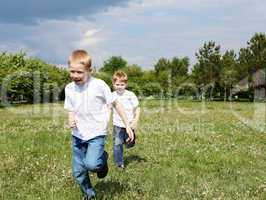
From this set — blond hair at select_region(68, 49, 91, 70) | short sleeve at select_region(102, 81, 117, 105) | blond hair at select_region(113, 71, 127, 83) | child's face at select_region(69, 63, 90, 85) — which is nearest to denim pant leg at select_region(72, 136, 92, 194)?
short sleeve at select_region(102, 81, 117, 105)

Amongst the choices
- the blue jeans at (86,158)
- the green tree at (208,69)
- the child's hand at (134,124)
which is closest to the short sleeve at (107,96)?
the blue jeans at (86,158)

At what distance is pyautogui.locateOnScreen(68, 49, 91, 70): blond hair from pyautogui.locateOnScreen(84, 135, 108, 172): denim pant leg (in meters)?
1.25

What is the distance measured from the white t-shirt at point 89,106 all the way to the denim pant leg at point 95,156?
0.47ft

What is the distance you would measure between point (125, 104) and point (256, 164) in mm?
3809

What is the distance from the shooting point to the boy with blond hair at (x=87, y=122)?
764cm

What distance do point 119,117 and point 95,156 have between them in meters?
4.33

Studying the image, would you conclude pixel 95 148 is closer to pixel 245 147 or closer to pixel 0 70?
pixel 245 147

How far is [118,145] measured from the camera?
11680 millimetres

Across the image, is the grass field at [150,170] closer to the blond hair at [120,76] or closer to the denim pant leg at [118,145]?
the denim pant leg at [118,145]

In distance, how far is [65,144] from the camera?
1475 cm

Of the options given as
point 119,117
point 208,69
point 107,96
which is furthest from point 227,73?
point 107,96

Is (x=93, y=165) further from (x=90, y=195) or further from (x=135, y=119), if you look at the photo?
(x=135, y=119)

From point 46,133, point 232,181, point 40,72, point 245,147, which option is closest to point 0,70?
point 40,72

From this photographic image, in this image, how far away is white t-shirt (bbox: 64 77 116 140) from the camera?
7.76m
